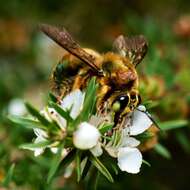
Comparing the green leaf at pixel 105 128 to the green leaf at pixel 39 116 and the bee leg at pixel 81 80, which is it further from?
the bee leg at pixel 81 80

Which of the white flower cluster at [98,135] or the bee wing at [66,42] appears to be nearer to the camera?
the white flower cluster at [98,135]

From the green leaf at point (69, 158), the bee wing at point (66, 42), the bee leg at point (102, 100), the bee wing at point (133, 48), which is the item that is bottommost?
the green leaf at point (69, 158)

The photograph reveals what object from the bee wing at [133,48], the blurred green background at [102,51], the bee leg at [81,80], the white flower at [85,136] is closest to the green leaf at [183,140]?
the blurred green background at [102,51]

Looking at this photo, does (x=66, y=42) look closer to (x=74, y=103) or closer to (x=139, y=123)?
(x=74, y=103)

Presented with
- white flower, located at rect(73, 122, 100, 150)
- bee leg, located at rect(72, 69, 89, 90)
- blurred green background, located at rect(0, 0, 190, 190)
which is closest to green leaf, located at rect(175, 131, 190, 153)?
blurred green background, located at rect(0, 0, 190, 190)

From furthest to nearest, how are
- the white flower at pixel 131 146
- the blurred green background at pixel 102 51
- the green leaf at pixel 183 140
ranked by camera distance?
the green leaf at pixel 183 140 < the blurred green background at pixel 102 51 < the white flower at pixel 131 146

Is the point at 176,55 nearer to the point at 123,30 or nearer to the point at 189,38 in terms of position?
the point at 189,38

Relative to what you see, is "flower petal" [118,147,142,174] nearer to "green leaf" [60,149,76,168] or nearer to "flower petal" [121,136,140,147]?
"flower petal" [121,136,140,147]

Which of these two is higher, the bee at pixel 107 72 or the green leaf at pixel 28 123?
the bee at pixel 107 72
